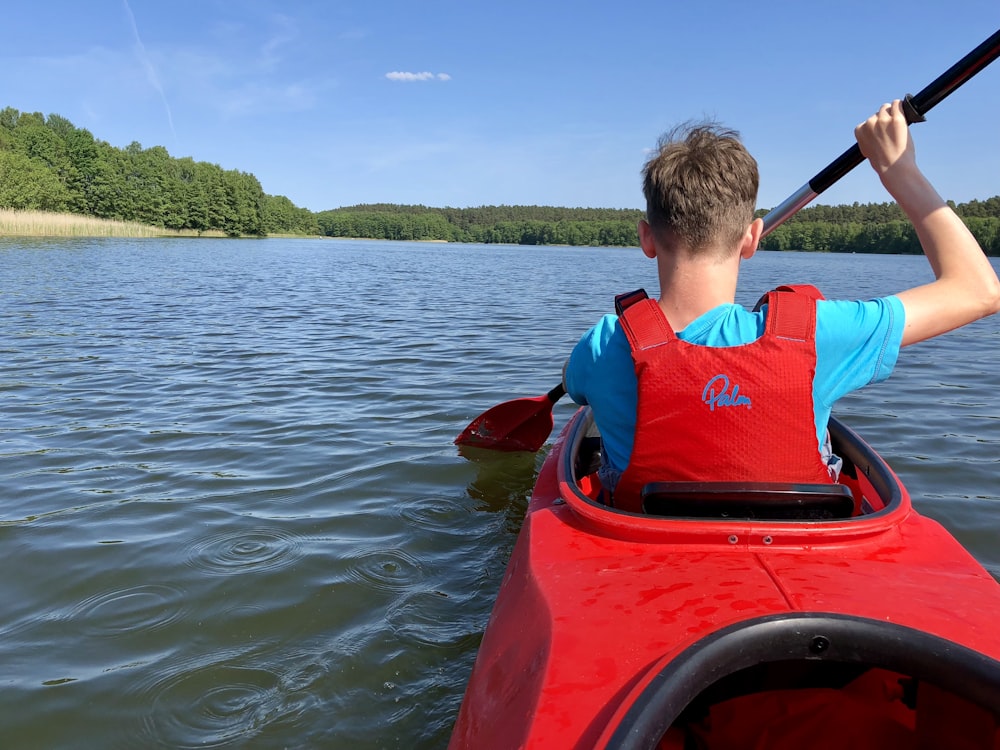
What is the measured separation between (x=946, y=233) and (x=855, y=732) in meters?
1.34

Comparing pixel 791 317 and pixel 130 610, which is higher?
pixel 791 317

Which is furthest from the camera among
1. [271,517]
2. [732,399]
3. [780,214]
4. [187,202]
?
[187,202]

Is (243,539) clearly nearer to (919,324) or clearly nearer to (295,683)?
(295,683)

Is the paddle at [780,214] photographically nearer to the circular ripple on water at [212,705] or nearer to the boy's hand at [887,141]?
the boy's hand at [887,141]

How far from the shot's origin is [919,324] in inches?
77.1

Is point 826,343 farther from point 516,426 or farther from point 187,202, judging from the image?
point 187,202

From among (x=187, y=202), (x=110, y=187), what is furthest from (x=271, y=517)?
(x=187, y=202)

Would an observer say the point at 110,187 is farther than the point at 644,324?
Yes

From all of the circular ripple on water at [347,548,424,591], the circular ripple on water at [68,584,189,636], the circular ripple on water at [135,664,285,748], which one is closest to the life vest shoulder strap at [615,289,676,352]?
the circular ripple on water at [135,664,285,748]

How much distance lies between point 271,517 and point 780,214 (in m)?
3.38

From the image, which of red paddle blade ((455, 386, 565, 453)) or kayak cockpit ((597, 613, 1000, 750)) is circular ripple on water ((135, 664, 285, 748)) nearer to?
kayak cockpit ((597, 613, 1000, 750))

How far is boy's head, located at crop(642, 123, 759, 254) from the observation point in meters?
2.12

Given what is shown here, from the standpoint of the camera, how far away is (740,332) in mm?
1976

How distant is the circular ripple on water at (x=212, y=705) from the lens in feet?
8.36
